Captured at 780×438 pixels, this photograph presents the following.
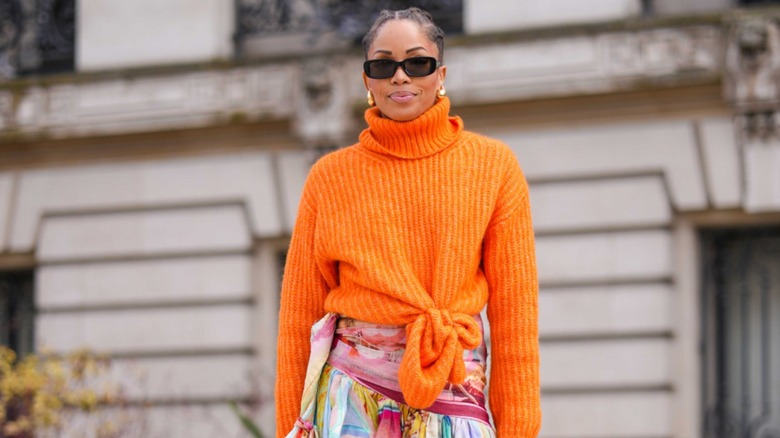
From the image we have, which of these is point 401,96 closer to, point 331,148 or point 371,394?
point 371,394

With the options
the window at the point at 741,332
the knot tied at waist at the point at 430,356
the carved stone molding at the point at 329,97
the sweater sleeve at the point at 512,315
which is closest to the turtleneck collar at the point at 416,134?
the sweater sleeve at the point at 512,315

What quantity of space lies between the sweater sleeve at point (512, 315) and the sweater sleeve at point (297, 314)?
564mm

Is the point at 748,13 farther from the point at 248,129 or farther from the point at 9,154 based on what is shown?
the point at 9,154

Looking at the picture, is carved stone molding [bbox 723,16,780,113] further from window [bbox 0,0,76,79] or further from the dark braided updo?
the dark braided updo

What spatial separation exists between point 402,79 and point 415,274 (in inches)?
23.6

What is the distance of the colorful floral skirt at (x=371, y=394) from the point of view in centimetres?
436

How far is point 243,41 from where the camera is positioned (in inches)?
520

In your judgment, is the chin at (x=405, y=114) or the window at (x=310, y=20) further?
the window at (x=310, y=20)

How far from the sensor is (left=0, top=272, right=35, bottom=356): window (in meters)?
13.7

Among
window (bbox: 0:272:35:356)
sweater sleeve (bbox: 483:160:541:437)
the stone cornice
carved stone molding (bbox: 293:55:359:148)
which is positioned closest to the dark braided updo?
sweater sleeve (bbox: 483:160:541:437)

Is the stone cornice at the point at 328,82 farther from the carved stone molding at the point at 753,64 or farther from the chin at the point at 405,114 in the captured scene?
the chin at the point at 405,114

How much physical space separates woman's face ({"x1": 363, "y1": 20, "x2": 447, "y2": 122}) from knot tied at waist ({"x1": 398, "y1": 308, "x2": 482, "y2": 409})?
65 centimetres

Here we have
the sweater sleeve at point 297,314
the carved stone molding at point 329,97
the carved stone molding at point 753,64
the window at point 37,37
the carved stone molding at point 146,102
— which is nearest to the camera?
the sweater sleeve at point 297,314

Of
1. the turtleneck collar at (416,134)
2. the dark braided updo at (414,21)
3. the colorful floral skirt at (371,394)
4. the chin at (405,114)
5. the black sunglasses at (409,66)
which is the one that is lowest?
the colorful floral skirt at (371,394)
